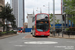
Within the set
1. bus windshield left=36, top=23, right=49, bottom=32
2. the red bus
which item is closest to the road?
the red bus

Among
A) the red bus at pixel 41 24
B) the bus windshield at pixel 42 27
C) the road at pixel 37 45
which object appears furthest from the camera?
the bus windshield at pixel 42 27

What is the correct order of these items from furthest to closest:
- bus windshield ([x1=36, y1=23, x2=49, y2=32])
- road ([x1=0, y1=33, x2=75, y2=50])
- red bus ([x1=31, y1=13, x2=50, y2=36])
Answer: bus windshield ([x1=36, y1=23, x2=49, y2=32]), red bus ([x1=31, y1=13, x2=50, y2=36]), road ([x1=0, y1=33, x2=75, y2=50])

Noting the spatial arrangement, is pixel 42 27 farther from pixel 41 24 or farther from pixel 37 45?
pixel 37 45

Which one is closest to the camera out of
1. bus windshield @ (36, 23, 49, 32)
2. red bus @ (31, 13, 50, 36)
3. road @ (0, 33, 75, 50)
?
road @ (0, 33, 75, 50)

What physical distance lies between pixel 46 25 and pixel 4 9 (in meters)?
21.3

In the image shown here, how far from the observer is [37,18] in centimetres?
2566

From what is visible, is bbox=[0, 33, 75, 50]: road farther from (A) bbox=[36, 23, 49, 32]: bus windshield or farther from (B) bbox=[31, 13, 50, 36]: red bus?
(A) bbox=[36, 23, 49, 32]: bus windshield

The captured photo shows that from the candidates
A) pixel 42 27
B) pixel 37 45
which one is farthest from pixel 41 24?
pixel 37 45

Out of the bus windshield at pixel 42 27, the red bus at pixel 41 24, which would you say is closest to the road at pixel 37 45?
the red bus at pixel 41 24

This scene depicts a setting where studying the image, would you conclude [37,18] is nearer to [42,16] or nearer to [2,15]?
[42,16]

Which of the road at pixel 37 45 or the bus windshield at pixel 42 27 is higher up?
the bus windshield at pixel 42 27

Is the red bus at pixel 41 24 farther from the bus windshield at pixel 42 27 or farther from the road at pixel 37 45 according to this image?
the road at pixel 37 45

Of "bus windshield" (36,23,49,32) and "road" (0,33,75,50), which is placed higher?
"bus windshield" (36,23,49,32)

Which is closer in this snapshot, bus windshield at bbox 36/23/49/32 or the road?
the road
